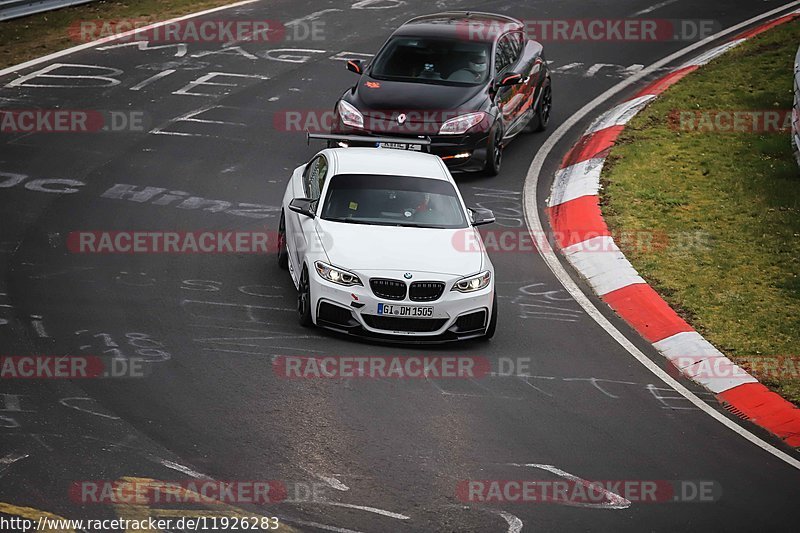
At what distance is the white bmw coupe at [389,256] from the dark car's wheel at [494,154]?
11.9ft

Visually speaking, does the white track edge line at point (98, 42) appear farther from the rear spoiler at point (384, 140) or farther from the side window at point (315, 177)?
the side window at point (315, 177)

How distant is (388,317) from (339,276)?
1.97ft

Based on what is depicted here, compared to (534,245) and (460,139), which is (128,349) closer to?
(534,245)

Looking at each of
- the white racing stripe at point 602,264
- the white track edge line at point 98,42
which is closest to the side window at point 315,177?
the white racing stripe at point 602,264

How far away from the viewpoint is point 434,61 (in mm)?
17531

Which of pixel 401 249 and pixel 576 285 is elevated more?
pixel 401 249
